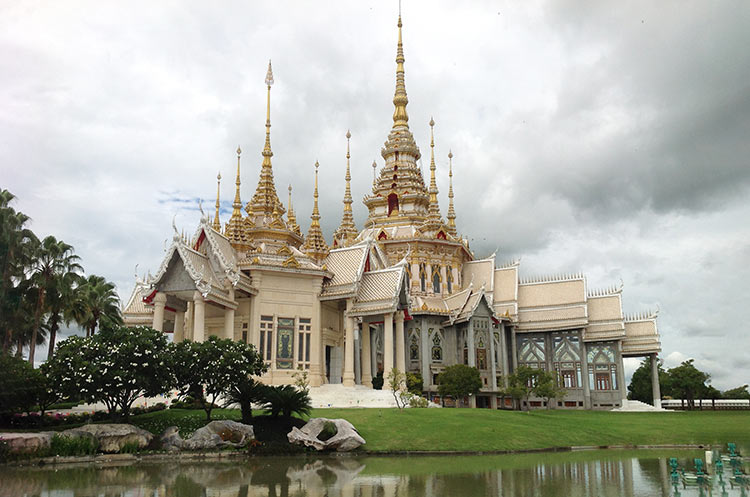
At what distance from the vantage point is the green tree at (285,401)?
23891 mm

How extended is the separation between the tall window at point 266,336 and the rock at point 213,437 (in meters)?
11.5

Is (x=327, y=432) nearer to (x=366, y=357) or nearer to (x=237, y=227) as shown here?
(x=366, y=357)

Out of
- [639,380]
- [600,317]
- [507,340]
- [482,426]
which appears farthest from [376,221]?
[482,426]

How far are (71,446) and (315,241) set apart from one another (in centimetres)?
3017

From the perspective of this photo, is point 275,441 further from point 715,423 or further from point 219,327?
point 715,423

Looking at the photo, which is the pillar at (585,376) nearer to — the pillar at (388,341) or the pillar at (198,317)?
the pillar at (388,341)

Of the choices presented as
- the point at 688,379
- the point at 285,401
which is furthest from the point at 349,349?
→ the point at 688,379

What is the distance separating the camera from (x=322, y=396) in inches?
1300

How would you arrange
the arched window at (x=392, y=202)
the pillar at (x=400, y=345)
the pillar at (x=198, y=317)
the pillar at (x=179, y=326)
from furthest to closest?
the arched window at (x=392, y=202) → the pillar at (x=400, y=345) → the pillar at (x=179, y=326) → the pillar at (x=198, y=317)

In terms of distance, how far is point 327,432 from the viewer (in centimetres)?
2295

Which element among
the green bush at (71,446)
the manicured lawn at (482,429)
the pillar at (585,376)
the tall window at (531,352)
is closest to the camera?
the green bush at (71,446)

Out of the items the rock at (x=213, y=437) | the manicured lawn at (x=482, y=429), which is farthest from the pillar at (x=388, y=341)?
the rock at (x=213, y=437)

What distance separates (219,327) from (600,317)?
29754 millimetres

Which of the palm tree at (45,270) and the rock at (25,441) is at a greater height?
the palm tree at (45,270)
